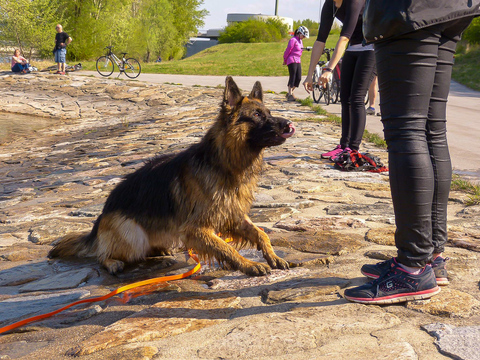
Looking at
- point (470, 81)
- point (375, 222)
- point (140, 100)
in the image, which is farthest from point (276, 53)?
point (375, 222)

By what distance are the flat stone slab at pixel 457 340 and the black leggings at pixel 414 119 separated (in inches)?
14.6

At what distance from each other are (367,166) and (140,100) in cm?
1246

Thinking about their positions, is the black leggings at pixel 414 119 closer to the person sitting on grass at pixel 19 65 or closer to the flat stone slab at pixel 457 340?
the flat stone slab at pixel 457 340

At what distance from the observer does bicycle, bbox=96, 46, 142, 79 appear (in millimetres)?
24812

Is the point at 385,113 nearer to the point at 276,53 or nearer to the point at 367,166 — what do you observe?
the point at 367,166

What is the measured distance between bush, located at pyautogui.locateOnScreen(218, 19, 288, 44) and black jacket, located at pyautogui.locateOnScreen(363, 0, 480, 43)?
6357 centimetres

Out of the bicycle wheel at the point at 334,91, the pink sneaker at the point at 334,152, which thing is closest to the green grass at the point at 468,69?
the bicycle wheel at the point at 334,91

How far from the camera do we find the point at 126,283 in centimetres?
330

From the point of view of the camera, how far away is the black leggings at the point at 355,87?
18.2 feet

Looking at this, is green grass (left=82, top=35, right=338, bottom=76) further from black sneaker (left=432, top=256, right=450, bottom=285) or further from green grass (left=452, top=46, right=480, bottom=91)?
black sneaker (left=432, top=256, right=450, bottom=285)

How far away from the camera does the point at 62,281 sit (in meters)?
3.36

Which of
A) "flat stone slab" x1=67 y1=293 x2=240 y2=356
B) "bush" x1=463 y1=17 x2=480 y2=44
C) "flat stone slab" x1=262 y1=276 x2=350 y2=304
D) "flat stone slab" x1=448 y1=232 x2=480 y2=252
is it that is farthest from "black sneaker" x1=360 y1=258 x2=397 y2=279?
"bush" x1=463 y1=17 x2=480 y2=44

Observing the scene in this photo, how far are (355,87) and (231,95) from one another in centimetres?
266

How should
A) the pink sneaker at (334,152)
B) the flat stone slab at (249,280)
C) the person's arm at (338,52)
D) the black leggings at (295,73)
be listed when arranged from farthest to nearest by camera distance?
the black leggings at (295,73) < the pink sneaker at (334,152) < the person's arm at (338,52) < the flat stone slab at (249,280)
